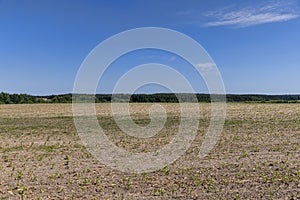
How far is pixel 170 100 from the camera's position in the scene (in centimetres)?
6975

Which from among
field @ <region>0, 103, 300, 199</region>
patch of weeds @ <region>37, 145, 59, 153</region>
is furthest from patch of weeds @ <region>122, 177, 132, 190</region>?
patch of weeds @ <region>37, 145, 59, 153</region>

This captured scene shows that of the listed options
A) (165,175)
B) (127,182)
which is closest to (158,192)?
(127,182)

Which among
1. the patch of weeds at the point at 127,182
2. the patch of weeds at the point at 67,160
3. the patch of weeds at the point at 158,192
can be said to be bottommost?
the patch of weeds at the point at 158,192

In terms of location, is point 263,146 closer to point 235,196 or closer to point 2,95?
point 235,196

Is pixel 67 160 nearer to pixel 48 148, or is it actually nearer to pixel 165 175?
pixel 48 148

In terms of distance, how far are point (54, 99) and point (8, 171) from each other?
7407 cm

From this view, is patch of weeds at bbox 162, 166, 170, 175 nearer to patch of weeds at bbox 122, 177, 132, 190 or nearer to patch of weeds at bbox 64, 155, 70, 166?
patch of weeds at bbox 122, 177, 132, 190

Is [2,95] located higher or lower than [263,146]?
higher

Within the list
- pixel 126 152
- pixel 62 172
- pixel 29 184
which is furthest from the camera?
pixel 126 152

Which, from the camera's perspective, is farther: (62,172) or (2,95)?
(2,95)

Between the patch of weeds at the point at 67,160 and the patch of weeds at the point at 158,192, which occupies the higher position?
the patch of weeds at the point at 67,160

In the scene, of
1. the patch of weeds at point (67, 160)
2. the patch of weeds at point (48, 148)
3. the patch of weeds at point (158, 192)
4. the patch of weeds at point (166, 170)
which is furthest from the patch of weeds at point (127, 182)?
the patch of weeds at point (48, 148)

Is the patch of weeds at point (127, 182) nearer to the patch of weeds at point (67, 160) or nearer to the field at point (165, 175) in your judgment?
the field at point (165, 175)

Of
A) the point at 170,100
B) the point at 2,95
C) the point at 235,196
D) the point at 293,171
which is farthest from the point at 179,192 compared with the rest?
the point at 2,95
